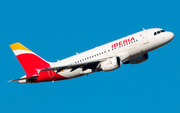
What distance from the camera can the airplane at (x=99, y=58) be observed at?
42188mm

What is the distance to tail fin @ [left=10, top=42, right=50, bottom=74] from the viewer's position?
48.4 meters

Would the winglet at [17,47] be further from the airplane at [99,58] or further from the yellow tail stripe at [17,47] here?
the airplane at [99,58]

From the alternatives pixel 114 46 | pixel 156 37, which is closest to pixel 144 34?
pixel 156 37

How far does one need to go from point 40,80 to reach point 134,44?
16.9 m

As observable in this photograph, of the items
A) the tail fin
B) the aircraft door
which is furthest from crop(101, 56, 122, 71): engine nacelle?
the tail fin

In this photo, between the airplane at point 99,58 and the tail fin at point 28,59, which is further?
the tail fin at point 28,59

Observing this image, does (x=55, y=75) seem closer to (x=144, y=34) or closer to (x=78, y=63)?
(x=78, y=63)

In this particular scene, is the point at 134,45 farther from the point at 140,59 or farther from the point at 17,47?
the point at 17,47

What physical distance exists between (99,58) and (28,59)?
42.2 ft

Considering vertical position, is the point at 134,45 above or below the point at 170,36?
below

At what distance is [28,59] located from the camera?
48.8m

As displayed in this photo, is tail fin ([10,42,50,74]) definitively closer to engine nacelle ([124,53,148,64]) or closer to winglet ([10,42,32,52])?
winglet ([10,42,32,52])

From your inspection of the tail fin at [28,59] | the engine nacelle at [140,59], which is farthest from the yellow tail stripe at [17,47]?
the engine nacelle at [140,59]

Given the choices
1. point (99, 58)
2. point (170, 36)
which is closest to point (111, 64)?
point (99, 58)
